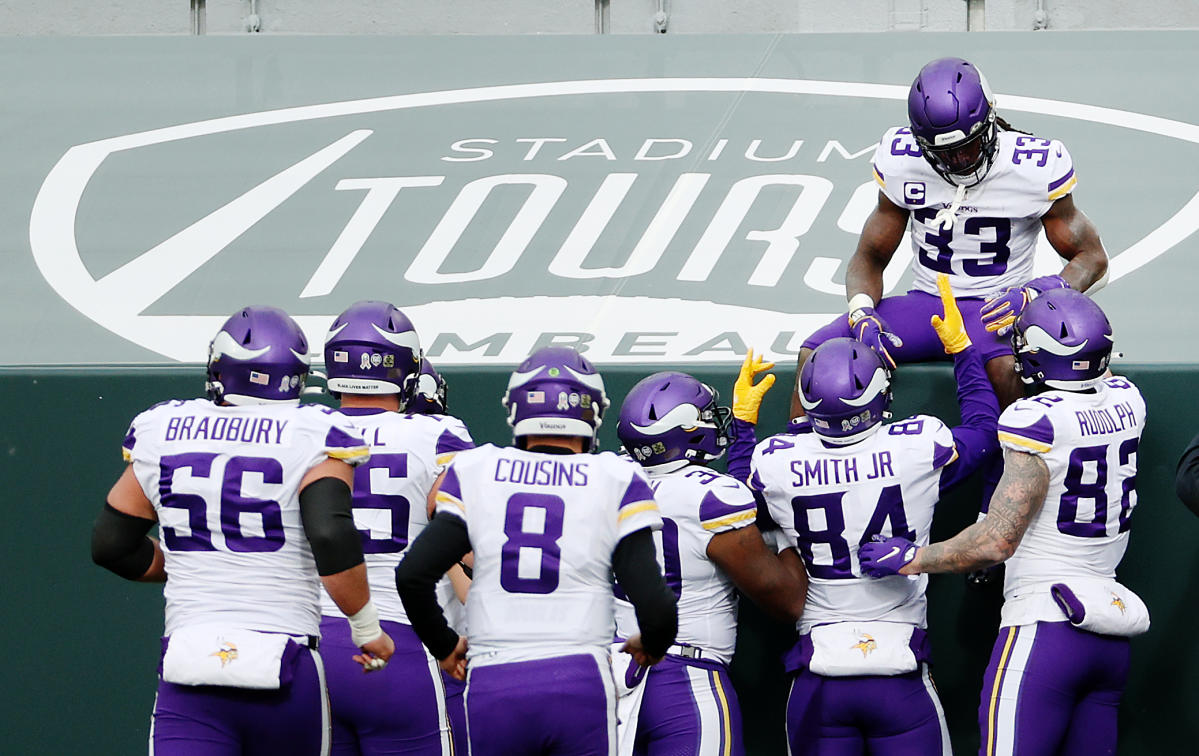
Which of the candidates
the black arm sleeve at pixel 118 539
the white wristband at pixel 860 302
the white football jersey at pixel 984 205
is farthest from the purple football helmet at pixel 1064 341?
the black arm sleeve at pixel 118 539

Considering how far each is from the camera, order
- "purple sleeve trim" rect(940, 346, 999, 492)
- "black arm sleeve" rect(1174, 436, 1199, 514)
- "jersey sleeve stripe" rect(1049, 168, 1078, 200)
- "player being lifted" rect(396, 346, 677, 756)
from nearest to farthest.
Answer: "player being lifted" rect(396, 346, 677, 756)
"black arm sleeve" rect(1174, 436, 1199, 514)
"purple sleeve trim" rect(940, 346, 999, 492)
"jersey sleeve stripe" rect(1049, 168, 1078, 200)

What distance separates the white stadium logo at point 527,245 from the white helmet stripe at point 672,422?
1732 mm

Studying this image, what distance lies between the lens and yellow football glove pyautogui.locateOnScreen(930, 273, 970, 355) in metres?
A: 4.66

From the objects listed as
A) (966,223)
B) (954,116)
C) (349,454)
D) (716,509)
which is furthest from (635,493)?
(966,223)

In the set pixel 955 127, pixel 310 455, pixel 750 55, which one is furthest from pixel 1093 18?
pixel 310 455

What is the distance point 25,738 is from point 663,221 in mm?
4015

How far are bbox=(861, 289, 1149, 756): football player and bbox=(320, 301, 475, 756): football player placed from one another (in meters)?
1.39

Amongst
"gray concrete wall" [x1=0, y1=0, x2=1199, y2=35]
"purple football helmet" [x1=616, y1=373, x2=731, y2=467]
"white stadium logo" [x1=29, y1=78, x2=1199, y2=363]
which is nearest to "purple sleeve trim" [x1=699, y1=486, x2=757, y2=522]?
"purple football helmet" [x1=616, y1=373, x2=731, y2=467]

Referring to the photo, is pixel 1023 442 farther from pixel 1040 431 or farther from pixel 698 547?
pixel 698 547

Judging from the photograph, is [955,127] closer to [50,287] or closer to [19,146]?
[50,287]

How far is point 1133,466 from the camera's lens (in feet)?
14.3

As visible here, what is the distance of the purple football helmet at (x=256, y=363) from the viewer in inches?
149

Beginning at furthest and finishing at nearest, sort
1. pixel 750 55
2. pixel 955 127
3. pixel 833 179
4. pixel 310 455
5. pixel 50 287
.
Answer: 1. pixel 750 55
2. pixel 833 179
3. pixel 50 287
4. pixel 955 127
5. pixel 310 455

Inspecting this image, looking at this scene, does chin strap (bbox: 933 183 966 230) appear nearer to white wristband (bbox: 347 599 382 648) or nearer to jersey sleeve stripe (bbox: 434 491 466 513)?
jersey sleeve stripe (bbox: 434 491 466 513)
